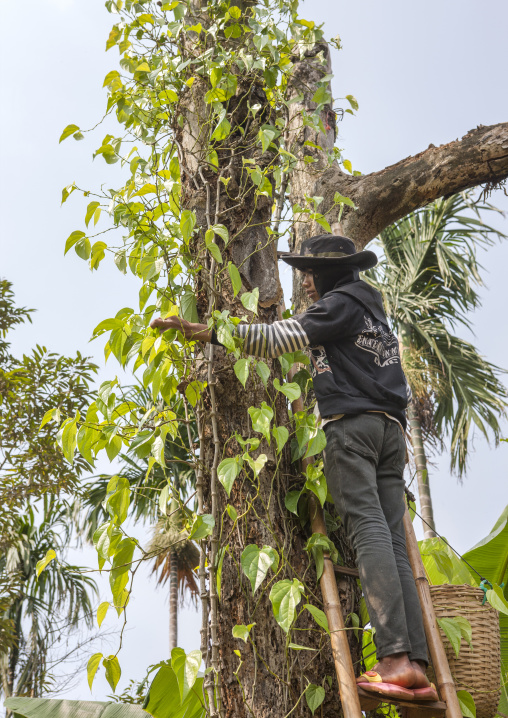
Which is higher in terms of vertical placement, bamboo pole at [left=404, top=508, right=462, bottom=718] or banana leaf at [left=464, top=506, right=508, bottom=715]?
banana leaf at [left=464, top=506, right=508, bottom=715]

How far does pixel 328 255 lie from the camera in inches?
92.4

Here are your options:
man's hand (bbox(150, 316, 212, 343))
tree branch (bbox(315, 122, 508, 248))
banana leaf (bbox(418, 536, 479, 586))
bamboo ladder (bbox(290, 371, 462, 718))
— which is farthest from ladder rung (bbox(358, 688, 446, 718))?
tree branch (bbox(315, 122, 508, 248))

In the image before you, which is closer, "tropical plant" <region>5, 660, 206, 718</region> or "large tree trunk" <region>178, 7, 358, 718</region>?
"tropical plant" <region>5, 660, 206, 718</region>

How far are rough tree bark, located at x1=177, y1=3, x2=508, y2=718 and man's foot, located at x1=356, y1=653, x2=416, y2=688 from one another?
193 mm

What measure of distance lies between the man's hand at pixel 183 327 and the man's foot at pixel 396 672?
1.02 m

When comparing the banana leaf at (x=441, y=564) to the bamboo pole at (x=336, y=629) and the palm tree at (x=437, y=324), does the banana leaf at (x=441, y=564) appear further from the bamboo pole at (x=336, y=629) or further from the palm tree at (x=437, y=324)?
the palm tree at (x=437, y=324)

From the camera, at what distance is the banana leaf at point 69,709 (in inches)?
123

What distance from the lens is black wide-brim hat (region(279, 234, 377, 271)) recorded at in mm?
2324

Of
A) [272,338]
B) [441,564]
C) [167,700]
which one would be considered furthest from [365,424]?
[167,700]

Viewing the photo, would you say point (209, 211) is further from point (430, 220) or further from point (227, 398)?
point (430, 220)

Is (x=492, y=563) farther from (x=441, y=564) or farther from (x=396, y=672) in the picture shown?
(x=396, y=672)

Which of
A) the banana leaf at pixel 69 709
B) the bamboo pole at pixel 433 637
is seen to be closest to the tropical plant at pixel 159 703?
the banana leaf at pixel 69 709

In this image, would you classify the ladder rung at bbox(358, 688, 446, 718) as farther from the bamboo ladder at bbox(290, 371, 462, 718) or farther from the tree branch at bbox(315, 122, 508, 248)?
the tree branch at bbox(315, 122, 508, 248)

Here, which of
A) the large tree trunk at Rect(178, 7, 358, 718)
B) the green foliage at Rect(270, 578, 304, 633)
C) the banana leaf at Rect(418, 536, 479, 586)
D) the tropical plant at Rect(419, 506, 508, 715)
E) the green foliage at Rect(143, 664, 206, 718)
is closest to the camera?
the green foliage at Rect(270, 578, 304, 633)
